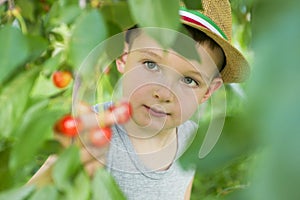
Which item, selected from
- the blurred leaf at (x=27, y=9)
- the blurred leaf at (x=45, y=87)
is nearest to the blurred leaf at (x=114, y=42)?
the blurred leaf at (x=45, y=87)

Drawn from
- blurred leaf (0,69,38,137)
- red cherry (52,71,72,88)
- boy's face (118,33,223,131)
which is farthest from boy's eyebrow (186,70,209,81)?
red cherry (52,71,72,88)

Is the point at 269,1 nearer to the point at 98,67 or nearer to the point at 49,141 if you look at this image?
the point at 98,67

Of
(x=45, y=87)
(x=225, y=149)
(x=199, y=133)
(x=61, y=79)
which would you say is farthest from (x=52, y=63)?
(x=225, y=149)

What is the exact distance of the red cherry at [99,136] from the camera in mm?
641

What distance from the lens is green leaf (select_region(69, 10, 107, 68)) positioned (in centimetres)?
53

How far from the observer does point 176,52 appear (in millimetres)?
520

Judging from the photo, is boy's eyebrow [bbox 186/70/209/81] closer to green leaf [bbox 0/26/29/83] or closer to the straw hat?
the straw hat

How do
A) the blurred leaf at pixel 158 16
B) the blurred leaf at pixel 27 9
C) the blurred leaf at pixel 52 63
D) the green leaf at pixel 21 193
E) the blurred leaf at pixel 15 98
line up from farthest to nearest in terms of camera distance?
the blurred leaf at pixel 27 9 → the blurred leaf at pixel 52 63 → the blurred leaf at pixel 15 98 → the green leaf at pixel 21 193 → the blurred leaf at pixel 158 16

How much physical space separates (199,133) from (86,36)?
17cm

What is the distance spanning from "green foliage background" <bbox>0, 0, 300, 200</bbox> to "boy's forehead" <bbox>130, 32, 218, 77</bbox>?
A: 0.09 ft

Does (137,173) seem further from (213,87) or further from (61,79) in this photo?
(61,79)

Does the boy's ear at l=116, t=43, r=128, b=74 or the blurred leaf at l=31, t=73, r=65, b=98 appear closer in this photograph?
the boy's ear at l=116, t=43, r=128, b=74

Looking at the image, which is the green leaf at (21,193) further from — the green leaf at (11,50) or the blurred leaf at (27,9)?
the blurred leaf at (27,9)

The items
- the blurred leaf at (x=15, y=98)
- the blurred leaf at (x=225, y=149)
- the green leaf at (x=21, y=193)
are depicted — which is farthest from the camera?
the blurred leaf at (x=15, y=98)
